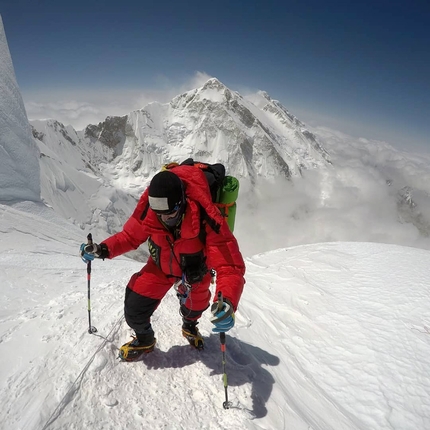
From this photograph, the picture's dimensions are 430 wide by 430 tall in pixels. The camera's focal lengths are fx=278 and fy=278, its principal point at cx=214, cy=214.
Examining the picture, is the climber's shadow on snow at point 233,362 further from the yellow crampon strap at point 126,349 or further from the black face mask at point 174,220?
the black face mask at point 174,220

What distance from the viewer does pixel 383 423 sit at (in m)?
3.47

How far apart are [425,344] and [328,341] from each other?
159 cm

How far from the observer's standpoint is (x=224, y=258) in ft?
9.95

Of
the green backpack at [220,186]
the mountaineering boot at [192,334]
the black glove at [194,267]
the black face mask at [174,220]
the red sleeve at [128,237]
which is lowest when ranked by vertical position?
the mountaineering boot at [192,334]

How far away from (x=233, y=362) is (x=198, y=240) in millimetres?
1758

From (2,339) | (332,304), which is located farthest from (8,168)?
(332,304)

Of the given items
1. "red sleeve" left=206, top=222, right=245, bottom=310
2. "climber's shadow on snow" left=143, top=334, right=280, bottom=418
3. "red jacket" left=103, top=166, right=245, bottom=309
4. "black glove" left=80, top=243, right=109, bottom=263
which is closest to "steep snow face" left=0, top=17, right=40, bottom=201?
"black glove" left=80, top=243, right=109, bottom=263

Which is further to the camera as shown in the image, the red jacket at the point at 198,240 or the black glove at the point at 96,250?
the black glove at the point at 96,250

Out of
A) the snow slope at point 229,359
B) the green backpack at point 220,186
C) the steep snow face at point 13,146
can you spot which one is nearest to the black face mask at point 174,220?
the green backpack at point 220,186

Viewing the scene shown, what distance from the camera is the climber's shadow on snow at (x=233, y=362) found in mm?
3230

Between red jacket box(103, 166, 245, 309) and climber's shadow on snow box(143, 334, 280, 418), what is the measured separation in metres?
1.09

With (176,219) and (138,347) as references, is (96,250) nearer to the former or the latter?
(176,219)

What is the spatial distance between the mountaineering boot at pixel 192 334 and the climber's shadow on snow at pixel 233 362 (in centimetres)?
8

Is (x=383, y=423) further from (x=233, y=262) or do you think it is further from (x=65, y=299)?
(x=65, y=299)
